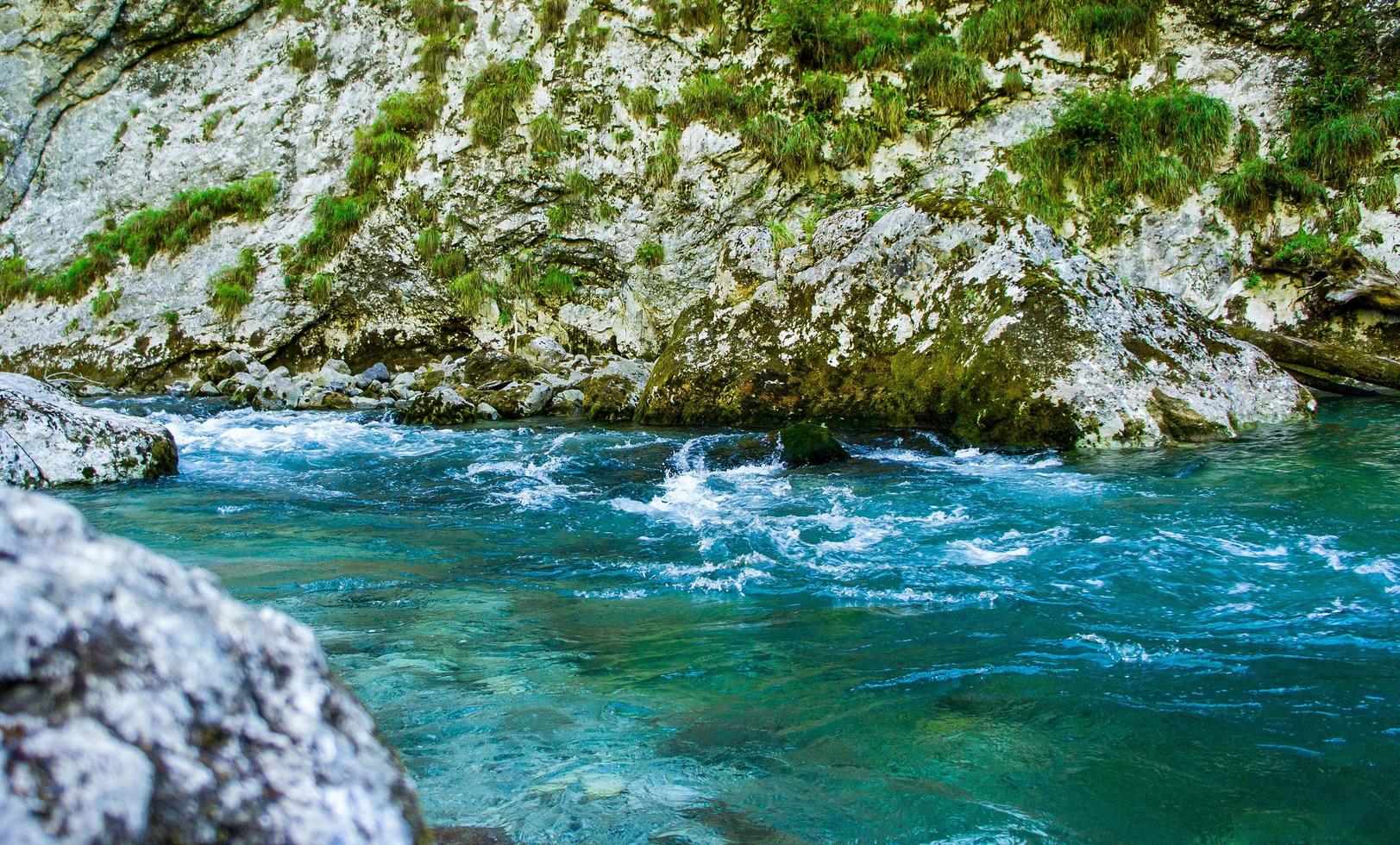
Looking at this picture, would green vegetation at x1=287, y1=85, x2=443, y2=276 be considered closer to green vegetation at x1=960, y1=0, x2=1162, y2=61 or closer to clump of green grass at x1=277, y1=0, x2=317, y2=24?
clump of green grass at x1=277, y1=0, x2=317, y2=24

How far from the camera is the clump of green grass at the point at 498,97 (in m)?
16.9

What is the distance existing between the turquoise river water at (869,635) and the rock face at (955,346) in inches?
33.0

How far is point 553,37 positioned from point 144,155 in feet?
30.7

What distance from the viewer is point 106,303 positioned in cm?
1697

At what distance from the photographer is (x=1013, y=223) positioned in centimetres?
894

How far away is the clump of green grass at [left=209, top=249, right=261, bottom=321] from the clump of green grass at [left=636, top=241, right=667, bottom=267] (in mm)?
7646

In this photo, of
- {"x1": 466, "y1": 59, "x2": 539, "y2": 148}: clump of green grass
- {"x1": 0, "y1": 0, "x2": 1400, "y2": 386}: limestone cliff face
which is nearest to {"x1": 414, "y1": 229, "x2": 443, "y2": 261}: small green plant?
{"x1": 0, "y1": 0, "x2": 1400, "y2": 386}: limestone cliff face

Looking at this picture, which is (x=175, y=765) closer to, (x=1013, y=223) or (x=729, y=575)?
(x=729, y=575)

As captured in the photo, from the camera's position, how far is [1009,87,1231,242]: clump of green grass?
45.2 feet

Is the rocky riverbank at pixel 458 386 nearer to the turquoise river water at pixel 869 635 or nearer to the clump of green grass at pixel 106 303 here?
the clump of green grass at pixel 106 303

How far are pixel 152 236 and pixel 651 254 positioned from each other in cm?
1048

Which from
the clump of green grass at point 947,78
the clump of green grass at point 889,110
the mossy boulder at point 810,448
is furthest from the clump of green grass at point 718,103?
the mossy boulder at point 810,448

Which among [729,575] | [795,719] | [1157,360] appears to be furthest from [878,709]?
[1157,360]

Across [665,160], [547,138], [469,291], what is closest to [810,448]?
[665,160]
